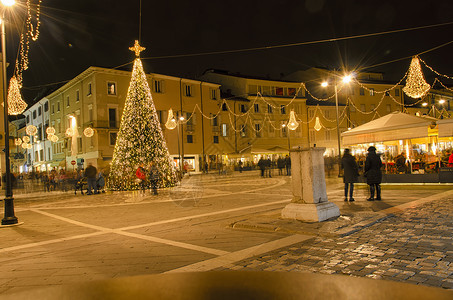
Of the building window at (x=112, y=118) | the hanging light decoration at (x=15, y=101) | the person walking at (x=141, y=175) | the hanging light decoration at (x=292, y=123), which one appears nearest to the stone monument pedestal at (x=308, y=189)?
the person walking at (x=141, y=175)

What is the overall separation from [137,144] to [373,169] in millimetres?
12514

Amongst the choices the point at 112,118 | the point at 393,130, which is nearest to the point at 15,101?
the point at 393,130

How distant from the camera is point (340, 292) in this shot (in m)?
1.30

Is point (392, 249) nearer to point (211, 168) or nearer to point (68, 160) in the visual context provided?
point (211, 168)

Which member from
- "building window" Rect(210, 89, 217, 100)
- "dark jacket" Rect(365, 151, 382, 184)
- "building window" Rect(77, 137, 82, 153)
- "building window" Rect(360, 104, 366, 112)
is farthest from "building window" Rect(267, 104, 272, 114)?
"dark jacket" Rect(365, 151, 382, 184)

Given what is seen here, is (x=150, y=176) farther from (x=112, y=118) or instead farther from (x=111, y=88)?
(x=111, y=88)

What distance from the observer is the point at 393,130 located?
15.3m

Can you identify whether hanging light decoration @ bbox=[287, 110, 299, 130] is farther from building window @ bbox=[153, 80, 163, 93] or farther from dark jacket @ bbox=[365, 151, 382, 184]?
dark jacket @ bbox=[365, 151, 382, 184]

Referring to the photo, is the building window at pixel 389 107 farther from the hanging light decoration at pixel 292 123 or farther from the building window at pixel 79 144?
the building window at pixel 79 144

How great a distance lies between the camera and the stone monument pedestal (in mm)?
7457

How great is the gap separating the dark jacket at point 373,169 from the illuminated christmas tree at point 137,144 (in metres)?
11.6

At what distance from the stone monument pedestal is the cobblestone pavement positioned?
113cm

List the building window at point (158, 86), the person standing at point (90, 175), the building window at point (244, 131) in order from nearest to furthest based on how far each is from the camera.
→ the person standing at point (90, 175) < the building window at point (158, 86) < the building window at point (244, 131)

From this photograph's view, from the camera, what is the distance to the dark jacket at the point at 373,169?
10.3m
